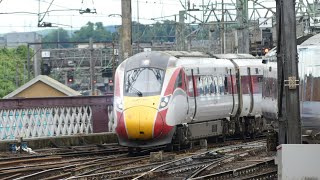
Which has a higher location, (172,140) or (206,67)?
(206,67)

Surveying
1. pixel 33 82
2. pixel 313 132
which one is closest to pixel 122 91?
pixel 313 132

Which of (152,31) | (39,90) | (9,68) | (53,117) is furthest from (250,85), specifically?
(9,68)

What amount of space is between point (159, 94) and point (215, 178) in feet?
15.9

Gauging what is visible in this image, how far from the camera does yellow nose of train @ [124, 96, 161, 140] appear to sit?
18438 mm

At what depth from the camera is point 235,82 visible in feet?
77.2

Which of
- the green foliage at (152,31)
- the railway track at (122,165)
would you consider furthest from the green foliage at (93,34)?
the railway track at (122,165)

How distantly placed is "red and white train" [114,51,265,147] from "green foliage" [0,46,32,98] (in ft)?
188

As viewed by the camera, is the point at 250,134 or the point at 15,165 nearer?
the point at 15,165

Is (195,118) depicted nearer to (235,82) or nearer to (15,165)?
(235,82)

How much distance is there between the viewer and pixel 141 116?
18.5 metres

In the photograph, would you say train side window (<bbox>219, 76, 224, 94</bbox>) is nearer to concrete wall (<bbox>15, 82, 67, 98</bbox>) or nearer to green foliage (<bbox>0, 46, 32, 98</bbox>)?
concrete wall (<bbox>15, 82, 67, 98</bbox>)

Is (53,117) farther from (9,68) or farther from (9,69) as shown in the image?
(9,68)

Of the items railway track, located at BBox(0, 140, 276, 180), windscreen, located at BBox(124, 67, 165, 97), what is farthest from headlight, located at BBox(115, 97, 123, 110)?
railway track, located at BBox(0, 140, 276, 180)

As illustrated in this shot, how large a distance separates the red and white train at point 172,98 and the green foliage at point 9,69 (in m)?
57.3
